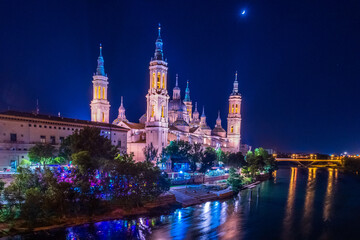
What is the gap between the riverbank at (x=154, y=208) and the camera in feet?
74.3

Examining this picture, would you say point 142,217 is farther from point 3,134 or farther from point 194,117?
point 194,117

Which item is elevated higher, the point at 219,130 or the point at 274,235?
the point at 219,130

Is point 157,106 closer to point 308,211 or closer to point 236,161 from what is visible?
point 236,161

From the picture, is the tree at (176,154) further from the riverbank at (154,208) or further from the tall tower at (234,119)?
Result: the tall tower at (234,119)

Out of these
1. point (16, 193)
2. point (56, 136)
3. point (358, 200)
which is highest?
point (56, 136)

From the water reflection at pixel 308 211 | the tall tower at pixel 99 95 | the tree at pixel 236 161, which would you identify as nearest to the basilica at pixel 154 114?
the tall tower at pixel 99 95

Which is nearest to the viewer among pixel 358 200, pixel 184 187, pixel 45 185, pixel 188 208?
pixel 45 185

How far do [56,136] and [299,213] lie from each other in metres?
39.1

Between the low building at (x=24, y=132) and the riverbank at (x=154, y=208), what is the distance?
37.7ft

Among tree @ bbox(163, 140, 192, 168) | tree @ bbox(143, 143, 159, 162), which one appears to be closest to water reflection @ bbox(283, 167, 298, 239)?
tree @ bbox(163, 140, 192, 168)

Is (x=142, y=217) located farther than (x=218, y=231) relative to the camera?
Yes

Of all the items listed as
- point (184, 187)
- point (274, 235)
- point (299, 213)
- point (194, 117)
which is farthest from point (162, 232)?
point (194, 117)

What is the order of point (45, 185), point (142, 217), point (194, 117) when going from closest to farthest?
point (45, 185) → point (142, 217) → point (194, 117)

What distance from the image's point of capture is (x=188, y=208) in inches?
1305
